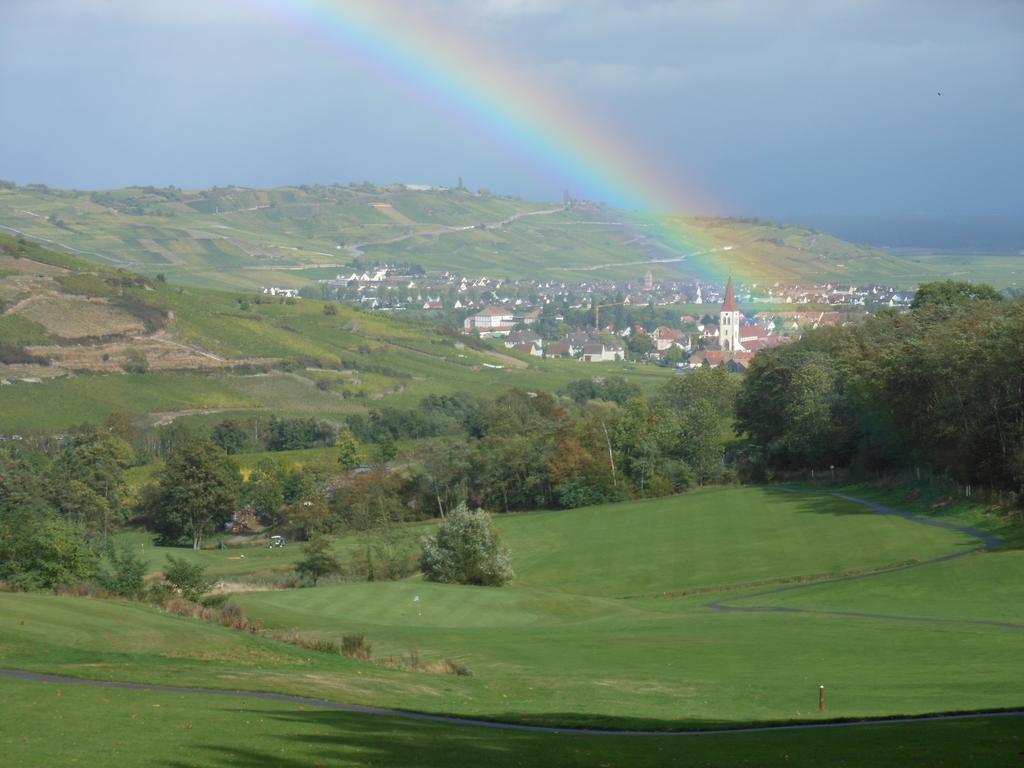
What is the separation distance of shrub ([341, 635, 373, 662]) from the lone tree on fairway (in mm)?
23455

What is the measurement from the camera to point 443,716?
67.1 feet

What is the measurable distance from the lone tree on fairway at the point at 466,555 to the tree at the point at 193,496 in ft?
102

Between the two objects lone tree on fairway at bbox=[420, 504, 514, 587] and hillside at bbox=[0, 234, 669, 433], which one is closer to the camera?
lone tree on fairway at bbox=[420, 504, 514, 587]

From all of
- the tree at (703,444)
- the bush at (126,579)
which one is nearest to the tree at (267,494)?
the tree at (703,444)

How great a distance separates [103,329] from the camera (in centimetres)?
13850

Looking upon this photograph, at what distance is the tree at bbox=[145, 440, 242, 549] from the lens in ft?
267

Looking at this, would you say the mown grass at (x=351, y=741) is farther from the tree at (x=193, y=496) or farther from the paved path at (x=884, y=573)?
the tree at (x=193, y=496)

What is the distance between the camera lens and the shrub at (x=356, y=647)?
1120 inches

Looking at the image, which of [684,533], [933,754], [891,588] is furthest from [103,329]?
[933,754]

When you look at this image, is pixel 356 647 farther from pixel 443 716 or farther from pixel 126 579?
pixel 126 579

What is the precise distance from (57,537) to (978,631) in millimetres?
26848

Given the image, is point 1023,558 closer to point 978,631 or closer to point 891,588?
point 891,588

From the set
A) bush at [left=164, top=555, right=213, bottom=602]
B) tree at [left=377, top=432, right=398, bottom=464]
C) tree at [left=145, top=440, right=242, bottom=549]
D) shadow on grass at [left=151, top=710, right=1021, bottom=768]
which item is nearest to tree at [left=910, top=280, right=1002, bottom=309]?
tree at [left=377, top=432, right=398, bottom=464]

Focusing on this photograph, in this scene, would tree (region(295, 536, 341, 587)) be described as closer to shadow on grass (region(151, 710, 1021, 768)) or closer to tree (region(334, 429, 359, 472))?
shadow on grass (region(151, 710, 1021, 768))
